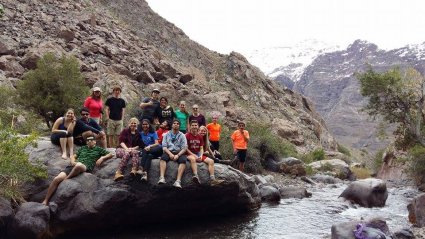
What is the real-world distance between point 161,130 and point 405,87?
22.7 m

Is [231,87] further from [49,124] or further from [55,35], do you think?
[49,124]

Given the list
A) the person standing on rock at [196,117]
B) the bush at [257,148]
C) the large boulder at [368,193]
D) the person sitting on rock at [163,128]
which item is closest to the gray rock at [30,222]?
the person sitting on rock at [163,128]

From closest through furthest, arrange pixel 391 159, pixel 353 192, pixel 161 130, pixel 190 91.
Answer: pixel 161 130, pixel 353 192, pixel 391 159, pixel 190 91

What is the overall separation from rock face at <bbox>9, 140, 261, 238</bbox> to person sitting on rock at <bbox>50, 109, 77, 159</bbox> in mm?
248

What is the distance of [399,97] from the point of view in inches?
1209

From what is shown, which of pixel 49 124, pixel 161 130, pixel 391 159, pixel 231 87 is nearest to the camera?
pixel 161 130

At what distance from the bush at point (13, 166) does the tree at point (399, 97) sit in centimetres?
2603

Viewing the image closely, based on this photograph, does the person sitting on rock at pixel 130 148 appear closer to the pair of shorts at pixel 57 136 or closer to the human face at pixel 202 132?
the pair of shorts at pixel 57 136

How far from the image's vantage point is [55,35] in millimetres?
37688

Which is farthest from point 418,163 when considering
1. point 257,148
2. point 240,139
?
point 240,139

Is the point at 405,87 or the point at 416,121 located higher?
the point at 405,87

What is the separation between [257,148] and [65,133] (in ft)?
53.9

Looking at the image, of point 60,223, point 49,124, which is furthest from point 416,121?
point 60,223

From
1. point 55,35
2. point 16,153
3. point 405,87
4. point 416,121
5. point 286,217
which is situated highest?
point 55,35
